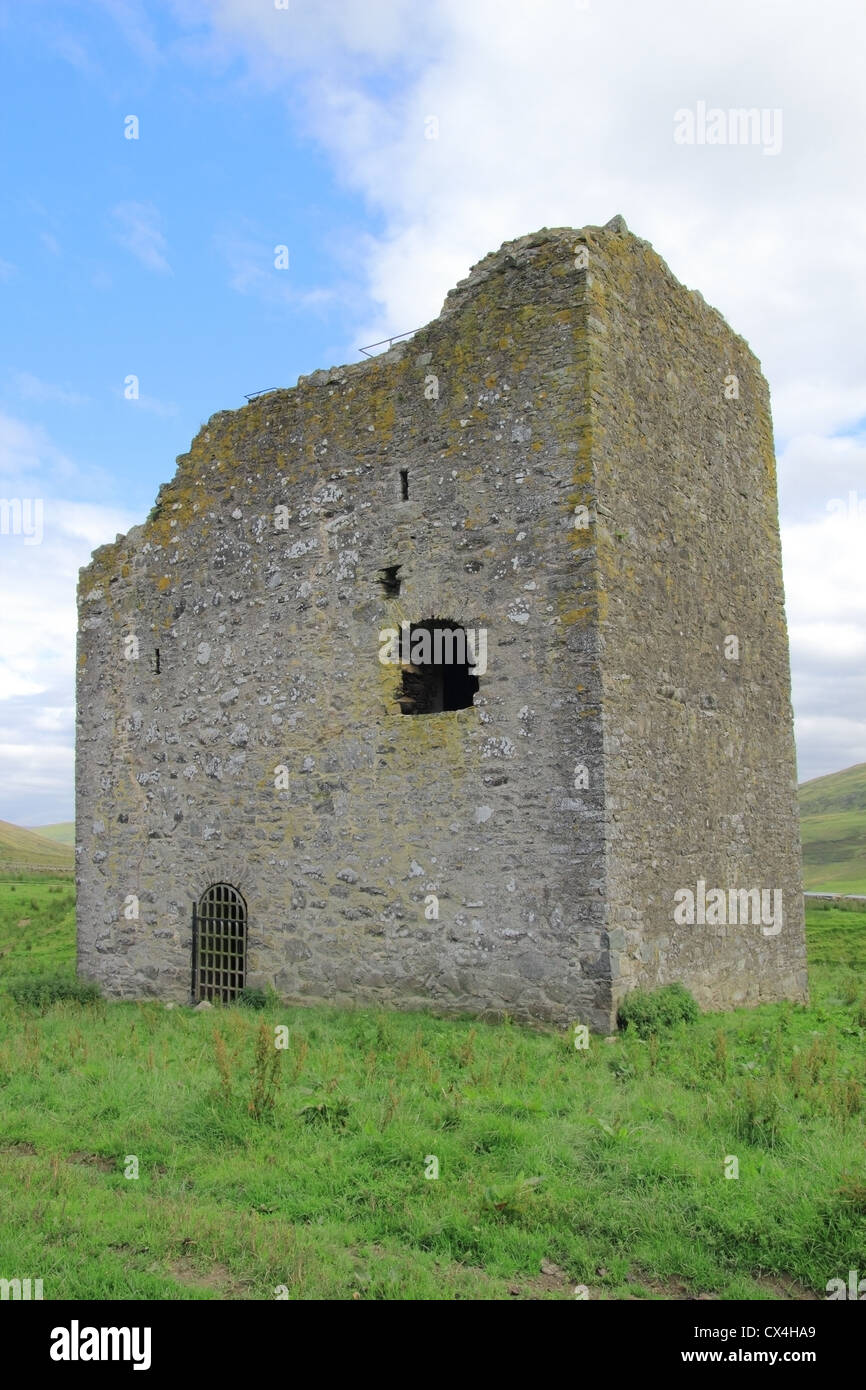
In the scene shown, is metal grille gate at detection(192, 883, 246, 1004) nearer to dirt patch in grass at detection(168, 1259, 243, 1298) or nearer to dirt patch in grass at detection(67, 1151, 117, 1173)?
dirt patch in grass at detection(67, 1151, 117, 1173)

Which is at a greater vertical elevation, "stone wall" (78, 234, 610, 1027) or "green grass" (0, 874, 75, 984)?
"stone wall" (78, 234, 610, 1027)

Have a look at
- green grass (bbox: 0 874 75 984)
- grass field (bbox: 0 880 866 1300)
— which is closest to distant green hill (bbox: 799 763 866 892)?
green grass (bbox: 0 874 75 984)

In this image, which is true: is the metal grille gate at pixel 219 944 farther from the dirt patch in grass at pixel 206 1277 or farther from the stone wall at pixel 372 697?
the dirt patch in grass at pixel 206 1277

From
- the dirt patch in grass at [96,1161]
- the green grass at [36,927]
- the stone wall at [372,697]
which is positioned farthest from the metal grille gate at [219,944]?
the dirt patch in grass at [96,1161]

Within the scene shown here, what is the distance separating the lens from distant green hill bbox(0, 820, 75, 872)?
4657 cm

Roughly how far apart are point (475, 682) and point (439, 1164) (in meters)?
7.32

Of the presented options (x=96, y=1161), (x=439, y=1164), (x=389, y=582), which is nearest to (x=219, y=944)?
(x=389, y=582)

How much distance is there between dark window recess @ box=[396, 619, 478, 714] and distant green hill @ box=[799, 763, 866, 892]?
33.8 m

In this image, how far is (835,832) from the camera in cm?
8525

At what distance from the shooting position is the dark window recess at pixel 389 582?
37.5 feet

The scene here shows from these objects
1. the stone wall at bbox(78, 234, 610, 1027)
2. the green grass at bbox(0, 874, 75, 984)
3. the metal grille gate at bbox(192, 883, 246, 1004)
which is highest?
the stone wall at bbox(78, 234, 610, 1027)

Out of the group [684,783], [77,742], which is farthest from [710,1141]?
[77,742]

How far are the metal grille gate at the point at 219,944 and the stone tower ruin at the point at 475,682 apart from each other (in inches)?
1.8

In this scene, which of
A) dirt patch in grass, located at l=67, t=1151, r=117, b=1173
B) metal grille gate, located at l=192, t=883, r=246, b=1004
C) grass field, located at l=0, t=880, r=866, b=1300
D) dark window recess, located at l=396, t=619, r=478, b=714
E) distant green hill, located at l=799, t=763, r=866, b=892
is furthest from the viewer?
distant green hill, located at l=799, t=763, r=866, b=892
